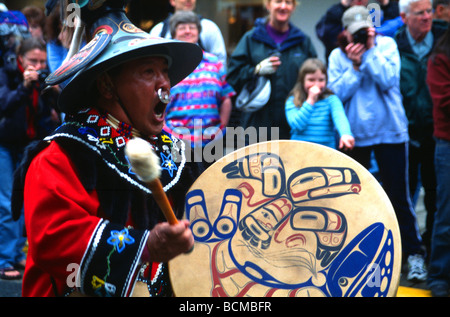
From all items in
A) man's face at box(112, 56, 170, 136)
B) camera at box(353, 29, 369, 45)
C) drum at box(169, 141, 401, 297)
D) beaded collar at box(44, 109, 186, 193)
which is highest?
camera at box(353, 29, 369, 45)

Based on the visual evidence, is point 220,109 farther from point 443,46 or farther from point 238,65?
point 443,46

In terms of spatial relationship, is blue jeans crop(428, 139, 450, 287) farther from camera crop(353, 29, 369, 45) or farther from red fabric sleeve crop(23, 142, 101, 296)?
red fabric sleeve crop(23, 142, 101, 296)

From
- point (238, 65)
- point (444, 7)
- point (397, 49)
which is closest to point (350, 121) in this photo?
point (397, 49)

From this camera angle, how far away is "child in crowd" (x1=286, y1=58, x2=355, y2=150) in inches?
162

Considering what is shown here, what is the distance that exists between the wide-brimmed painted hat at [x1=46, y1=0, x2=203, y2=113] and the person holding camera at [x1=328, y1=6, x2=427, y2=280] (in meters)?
2.21

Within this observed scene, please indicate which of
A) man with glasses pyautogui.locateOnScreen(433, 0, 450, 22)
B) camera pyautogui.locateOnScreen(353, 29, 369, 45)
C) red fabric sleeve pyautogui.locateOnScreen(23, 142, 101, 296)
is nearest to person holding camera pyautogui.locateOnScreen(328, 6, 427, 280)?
camera pyautogui.locateOnScreen(353, 29, 369, 45)

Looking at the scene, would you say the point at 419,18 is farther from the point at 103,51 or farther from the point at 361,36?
the point at 103,51

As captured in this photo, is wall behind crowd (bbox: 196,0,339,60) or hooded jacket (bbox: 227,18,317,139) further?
wall behind crowd (bbox: 196,0,339,60)

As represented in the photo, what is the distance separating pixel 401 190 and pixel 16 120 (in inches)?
108

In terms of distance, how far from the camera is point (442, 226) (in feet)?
12.5

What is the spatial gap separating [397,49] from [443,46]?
0.55 metres

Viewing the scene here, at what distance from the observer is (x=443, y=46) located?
3836 millimetres

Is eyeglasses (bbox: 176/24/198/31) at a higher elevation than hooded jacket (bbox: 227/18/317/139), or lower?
higher

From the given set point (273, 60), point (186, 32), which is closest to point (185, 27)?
point (186, 32)
